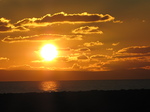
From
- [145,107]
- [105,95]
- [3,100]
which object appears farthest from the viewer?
[105,95]

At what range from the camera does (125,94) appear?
1640 inches

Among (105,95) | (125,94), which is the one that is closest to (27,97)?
(105,95)

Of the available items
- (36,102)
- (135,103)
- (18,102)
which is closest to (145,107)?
(135,103)

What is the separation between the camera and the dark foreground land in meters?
31.3

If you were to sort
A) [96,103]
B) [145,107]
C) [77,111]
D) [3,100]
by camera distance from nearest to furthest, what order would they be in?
[77,111] → [145,107] → [96,103] → [3,100]

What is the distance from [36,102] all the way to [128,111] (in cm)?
1115

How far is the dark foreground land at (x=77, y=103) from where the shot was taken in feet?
103

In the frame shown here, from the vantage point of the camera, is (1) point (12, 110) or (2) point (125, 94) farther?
(2) point (125, 94)

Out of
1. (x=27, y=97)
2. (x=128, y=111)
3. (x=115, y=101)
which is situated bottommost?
(x=128, y=111)

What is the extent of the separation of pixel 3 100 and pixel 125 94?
54.1 ft

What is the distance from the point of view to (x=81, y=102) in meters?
34.9

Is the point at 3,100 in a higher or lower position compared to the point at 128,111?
higher

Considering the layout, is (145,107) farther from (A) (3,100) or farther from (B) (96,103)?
(A) (3,100)

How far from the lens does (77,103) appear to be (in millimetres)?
34438
